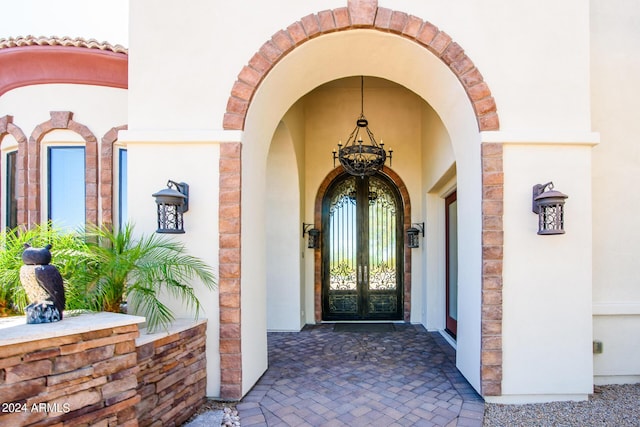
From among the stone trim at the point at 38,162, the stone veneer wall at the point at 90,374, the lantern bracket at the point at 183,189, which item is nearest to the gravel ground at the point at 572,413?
the stone veneer wall at the point at 90,374

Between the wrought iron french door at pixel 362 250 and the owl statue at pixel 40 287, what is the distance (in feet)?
16.5

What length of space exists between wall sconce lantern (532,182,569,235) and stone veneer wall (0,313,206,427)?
3.57 m

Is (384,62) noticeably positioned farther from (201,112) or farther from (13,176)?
(13,176)

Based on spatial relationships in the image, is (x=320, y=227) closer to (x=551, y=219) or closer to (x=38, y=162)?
(x=551, y=219)

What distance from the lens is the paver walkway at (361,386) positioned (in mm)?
3352

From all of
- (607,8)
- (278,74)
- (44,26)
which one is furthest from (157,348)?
(44,26)

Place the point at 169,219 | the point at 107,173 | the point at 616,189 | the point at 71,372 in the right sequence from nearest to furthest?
the point at 71,372
the point at 169,219
the point at 616,189
the point at 107,173

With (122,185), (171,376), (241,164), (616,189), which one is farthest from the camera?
(122,185)

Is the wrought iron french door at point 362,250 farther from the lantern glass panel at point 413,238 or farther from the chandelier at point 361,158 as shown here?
the chandelier at point 361,158

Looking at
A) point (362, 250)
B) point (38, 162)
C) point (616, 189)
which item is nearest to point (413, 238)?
point (362, 250)

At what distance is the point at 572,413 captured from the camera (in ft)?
11.1

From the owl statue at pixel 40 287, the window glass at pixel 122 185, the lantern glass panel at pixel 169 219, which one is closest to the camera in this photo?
the owl statue at pixel 40 287

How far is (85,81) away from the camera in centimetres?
509

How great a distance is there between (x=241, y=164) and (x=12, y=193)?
417 centimetres
